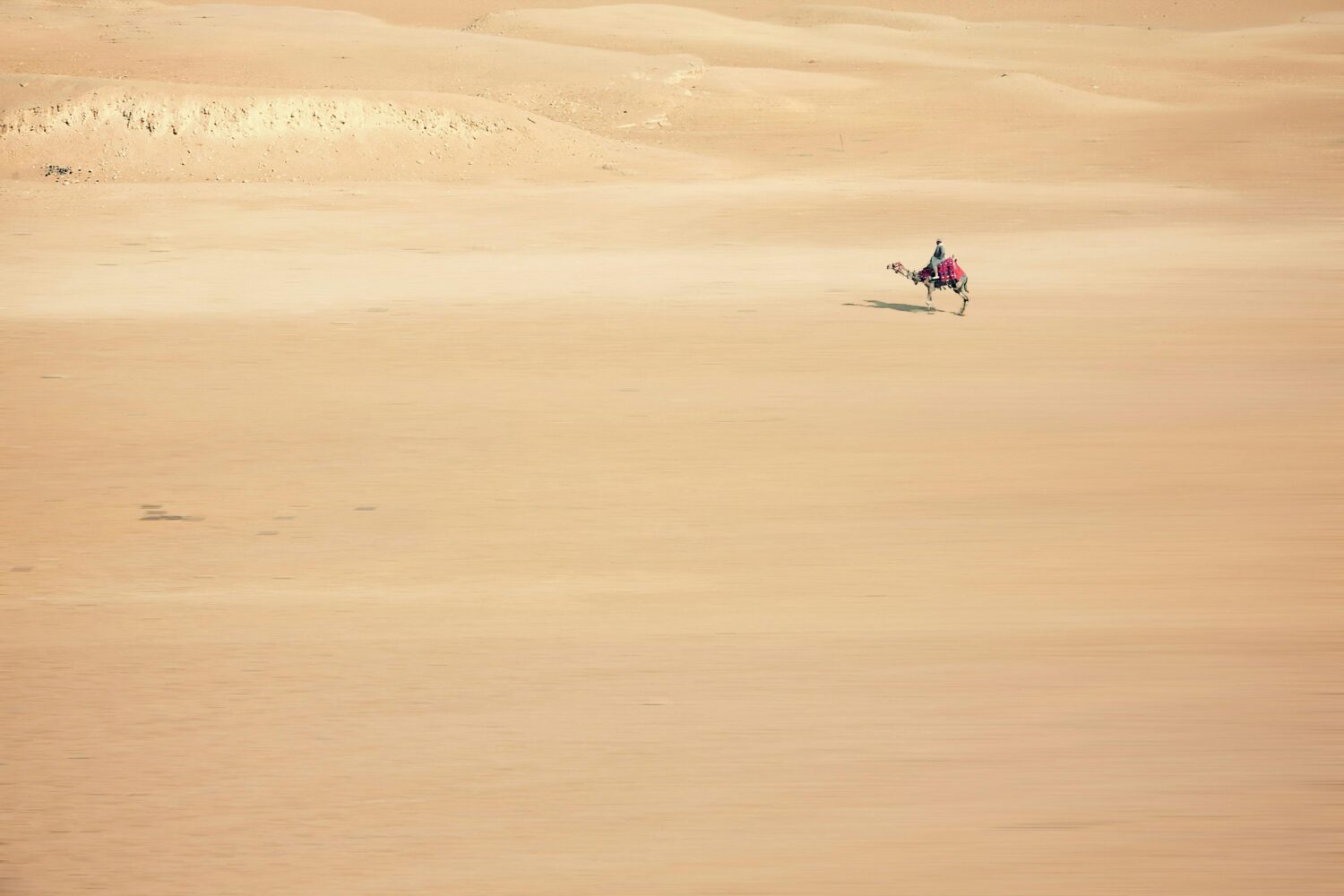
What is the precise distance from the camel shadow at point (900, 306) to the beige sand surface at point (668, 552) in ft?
1.58

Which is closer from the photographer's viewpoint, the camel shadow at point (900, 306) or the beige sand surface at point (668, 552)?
the beige sand surface at point (668, 552)

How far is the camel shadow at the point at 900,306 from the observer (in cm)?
1608

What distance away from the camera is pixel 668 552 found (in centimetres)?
796

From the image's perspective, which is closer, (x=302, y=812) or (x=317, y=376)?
(x=302, y=812)

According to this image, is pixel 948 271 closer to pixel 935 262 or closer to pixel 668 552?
pixel 935 262

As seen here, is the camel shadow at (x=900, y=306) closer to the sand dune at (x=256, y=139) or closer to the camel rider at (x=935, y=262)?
the camel rider at (x=935, y=262)

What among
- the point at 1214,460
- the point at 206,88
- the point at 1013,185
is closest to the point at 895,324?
the point at 1214,460

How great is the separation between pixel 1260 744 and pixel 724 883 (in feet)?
7.55

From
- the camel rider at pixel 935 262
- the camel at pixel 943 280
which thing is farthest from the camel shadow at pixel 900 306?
the camel rider at pixel 935 262

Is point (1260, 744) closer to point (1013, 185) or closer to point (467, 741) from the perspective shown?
point (467, 741)

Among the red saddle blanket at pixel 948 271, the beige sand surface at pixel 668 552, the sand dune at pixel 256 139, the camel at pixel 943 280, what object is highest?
the sand dune at pixel 256 139

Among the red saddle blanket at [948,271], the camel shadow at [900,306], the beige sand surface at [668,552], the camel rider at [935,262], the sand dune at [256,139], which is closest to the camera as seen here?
the beige sand surface at [668,552]

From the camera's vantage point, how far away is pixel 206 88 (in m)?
29.7

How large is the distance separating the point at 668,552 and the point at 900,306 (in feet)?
30.2
